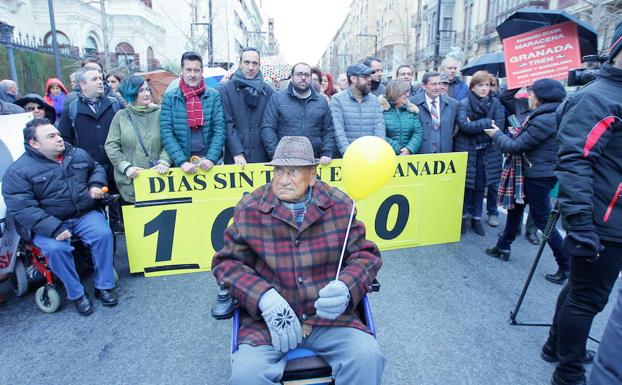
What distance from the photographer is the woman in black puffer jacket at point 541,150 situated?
3664 mm

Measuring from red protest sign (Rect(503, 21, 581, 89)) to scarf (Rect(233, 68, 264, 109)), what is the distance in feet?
10.5

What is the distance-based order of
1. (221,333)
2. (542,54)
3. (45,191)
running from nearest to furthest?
(221,333), (45,191), (542,54)

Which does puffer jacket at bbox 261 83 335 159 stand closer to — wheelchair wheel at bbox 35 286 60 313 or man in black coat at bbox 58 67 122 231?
man in black coat at bbox 58 67 122 231

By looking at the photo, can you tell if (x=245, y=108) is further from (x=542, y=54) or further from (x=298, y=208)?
(x=542, y=54)

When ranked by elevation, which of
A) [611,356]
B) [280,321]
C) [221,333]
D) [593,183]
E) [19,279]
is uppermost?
[593,183]

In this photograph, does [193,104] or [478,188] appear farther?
[478,188]

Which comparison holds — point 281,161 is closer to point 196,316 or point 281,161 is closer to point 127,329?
point 196,316

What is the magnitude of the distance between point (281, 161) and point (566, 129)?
5.33 feet

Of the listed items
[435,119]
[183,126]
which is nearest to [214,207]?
[183,126]

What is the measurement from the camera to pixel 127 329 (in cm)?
325

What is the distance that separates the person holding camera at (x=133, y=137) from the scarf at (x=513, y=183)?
3619 millimetres

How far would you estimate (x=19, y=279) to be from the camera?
3.69m

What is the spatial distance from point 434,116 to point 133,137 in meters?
3.55

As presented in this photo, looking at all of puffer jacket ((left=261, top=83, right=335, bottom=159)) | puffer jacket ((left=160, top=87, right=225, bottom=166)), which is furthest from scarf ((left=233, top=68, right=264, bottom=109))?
puffer jacket ((left=160, top=87, right=225, bottom=166))
